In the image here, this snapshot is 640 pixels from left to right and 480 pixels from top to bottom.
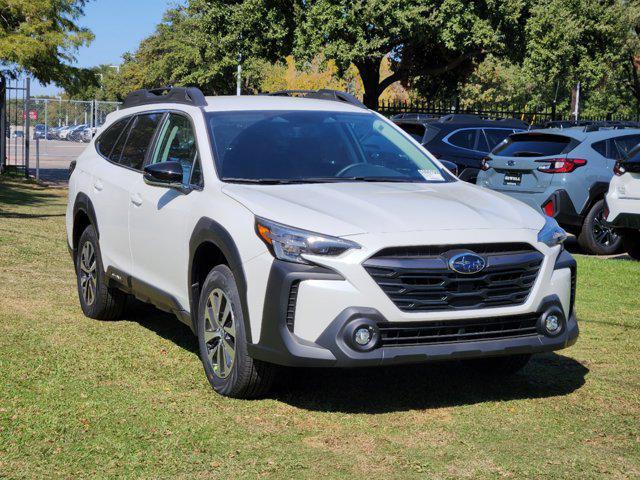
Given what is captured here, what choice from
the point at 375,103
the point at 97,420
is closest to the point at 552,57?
the point at 375,103

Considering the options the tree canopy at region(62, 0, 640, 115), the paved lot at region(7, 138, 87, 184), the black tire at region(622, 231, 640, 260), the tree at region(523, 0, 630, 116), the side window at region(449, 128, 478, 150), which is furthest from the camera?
the tree at region(523, 0, 630, 116)

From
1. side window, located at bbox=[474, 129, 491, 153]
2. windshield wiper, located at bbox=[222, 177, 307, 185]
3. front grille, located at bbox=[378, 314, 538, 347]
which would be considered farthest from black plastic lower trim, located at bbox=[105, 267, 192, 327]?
side window, located at bbox=[474, 129, 491, 153]

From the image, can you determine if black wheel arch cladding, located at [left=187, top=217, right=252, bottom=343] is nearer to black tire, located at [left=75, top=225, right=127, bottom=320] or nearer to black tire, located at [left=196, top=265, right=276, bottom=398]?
black tire, located at [left=196, top=265, right=276, bottom=398]

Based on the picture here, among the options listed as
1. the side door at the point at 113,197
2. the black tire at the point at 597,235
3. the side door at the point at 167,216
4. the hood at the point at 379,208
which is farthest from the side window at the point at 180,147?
the black tire at the point at 597,235

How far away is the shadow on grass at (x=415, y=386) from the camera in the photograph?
5621 mm

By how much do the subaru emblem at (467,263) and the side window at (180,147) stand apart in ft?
5.90

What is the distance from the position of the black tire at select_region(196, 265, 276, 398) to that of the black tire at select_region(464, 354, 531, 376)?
5.17 feet

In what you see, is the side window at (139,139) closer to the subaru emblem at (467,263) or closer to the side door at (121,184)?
the side door at (121,184)

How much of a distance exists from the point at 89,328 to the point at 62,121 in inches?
1374

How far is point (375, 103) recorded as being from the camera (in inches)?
1426

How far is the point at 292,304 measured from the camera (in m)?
5.01

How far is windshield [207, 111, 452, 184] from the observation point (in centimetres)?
610

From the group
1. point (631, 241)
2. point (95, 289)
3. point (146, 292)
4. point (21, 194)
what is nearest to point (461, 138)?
point (631, 241)

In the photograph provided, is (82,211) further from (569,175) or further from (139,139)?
(569,175)
